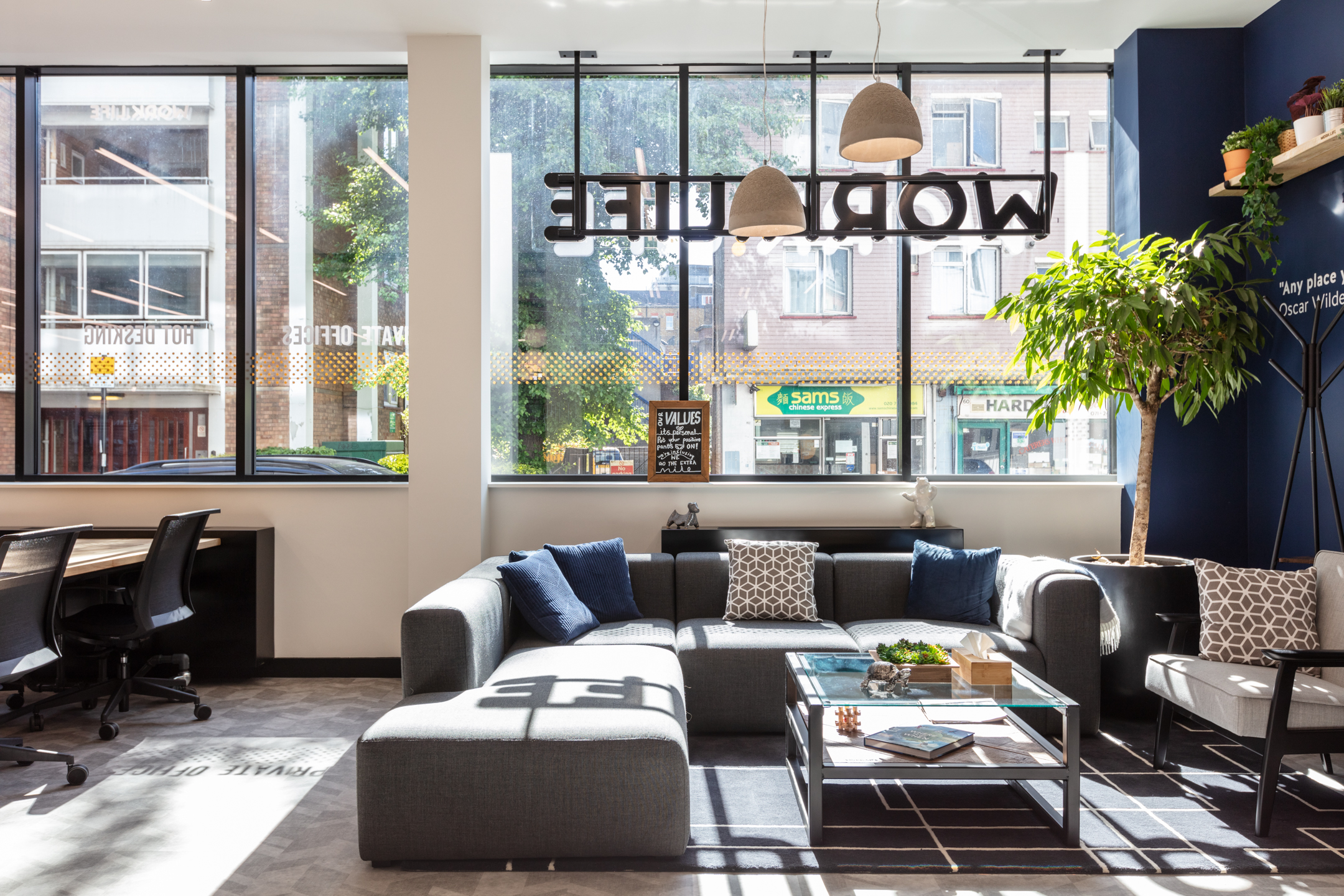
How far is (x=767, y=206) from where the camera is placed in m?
3.21

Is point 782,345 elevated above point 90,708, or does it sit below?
above

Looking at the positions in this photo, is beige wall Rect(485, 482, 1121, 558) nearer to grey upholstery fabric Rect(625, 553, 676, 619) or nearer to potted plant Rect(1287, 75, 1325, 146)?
grey upholstery fabric Rect(625, 553, 676, 619)

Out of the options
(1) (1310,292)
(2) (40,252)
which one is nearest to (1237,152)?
(1) (1310,292)

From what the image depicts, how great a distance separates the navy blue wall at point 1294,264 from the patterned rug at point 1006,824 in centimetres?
135

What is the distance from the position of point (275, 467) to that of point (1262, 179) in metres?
5.59

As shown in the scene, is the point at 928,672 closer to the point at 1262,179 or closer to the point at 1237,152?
the point at 1262,179

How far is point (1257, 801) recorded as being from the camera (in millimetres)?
2801

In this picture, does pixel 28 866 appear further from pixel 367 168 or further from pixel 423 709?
pixel 367 168

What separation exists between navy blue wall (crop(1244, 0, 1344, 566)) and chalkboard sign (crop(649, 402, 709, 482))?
9.92 ft

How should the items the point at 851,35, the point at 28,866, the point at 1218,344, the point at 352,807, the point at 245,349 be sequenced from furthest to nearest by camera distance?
1. the point at 245,349
2. the point at 851,35
3. the point at 1218,344
4. the point at 352,807
5. the point at 28,866

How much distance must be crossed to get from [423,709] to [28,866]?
50.1 inches

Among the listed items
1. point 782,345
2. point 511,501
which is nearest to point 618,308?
point 782,345

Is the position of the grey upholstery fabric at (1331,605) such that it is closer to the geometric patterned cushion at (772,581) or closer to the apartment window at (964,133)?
the geometric patterned cushion at (772,581)

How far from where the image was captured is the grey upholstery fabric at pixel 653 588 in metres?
4.32
